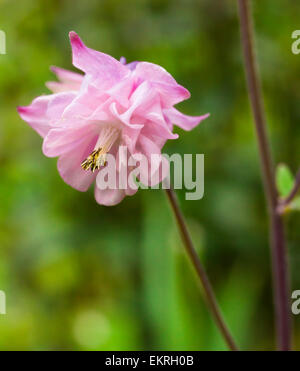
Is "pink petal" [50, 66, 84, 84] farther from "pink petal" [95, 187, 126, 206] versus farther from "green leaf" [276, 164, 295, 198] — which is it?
"green leaf" [276, 164, 295, 198]

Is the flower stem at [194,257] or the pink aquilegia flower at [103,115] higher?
the pink aquilegia flower at [103,115]

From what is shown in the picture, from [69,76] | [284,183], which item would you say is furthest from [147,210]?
[69,76]

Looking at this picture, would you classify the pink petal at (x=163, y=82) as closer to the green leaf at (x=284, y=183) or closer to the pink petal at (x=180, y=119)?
the pink petal at (x=180, y=119)

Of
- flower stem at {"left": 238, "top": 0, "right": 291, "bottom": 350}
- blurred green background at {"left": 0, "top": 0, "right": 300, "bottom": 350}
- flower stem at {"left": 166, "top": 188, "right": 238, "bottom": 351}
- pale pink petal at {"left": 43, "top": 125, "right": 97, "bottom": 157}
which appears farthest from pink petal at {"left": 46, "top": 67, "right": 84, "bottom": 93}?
blurred green background at {"left": 0, "top": 0, "right": 300, "bottom": 350}

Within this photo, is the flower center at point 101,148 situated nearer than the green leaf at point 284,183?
Yes

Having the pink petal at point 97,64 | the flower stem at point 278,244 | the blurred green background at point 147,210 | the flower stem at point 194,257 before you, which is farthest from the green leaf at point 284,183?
the blurred green background at point 147,210

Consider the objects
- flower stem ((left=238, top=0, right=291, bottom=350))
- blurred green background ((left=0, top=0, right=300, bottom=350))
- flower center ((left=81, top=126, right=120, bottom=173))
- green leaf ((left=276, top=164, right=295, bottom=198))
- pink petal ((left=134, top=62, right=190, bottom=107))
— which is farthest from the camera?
blurred green background ((left=0, top=0, right=300, bottom=350))

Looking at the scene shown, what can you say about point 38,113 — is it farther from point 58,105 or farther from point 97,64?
point 97,64

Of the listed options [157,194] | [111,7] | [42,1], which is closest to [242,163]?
[157,194]
